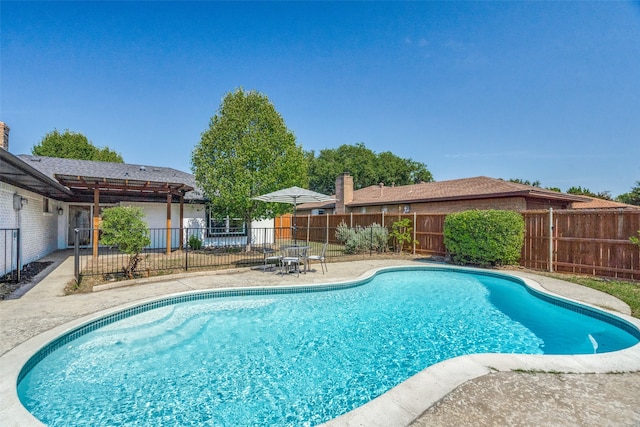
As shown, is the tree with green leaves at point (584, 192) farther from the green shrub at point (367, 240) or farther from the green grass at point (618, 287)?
the green grass at point (618, 287)

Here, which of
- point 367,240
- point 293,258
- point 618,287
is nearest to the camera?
point 618,287

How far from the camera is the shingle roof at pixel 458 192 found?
14.8m

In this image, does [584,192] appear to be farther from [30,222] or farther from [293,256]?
[30,222]

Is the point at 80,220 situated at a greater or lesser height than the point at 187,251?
greater

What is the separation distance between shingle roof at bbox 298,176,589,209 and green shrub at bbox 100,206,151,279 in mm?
14480

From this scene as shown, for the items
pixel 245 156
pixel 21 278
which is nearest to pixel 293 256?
pixel 245 156

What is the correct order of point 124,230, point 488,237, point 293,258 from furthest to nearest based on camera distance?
1. point 488,237
2. point 293,258
3. point 124,230

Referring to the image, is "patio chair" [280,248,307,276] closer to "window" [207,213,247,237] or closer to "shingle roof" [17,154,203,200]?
"window" [207,213,247,237]

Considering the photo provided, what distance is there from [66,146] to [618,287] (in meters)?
Result: 41.8

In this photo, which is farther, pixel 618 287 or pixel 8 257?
pixel 8 257

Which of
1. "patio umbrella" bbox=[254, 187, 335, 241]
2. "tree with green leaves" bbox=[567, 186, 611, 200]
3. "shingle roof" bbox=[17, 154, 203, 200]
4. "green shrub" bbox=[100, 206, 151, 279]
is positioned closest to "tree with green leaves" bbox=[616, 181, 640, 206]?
"tree with green leaves" bbox=[567, 186, 611, 200]

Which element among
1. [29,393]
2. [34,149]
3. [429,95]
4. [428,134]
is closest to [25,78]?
[29,393]

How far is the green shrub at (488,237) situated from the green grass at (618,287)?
1583mm

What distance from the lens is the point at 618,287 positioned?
775cm
